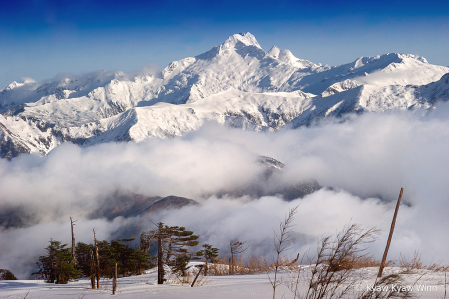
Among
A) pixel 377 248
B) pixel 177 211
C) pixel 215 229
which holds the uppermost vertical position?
pixel 177 211

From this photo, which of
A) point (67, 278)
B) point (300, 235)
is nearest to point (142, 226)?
point (300, 235)

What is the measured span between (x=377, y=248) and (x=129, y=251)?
193 m

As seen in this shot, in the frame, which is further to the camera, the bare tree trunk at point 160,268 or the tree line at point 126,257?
the tree line at point 126,257

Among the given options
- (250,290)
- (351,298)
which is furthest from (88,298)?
(351,298)

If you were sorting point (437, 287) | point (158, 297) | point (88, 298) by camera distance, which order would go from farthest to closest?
1. point (88, 298)
2. point (158, 297)
3. point (437, 287)

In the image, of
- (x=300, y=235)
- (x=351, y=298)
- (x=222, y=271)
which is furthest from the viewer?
(x=300, y=235)

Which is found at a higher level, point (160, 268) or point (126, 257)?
point (160, 268)

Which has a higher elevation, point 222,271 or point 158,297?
point 158,297

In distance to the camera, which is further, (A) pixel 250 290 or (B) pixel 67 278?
(B) pixel 67 278

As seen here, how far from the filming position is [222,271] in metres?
21.4

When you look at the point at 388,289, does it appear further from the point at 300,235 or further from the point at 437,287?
the point at 300,235

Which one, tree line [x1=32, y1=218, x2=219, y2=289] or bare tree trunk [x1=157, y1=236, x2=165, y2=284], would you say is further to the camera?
tree line [x1=32, y1=218, x2=219, y2=289]

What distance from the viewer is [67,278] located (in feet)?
80.1

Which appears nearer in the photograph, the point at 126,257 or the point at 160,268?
the point at 160,268
